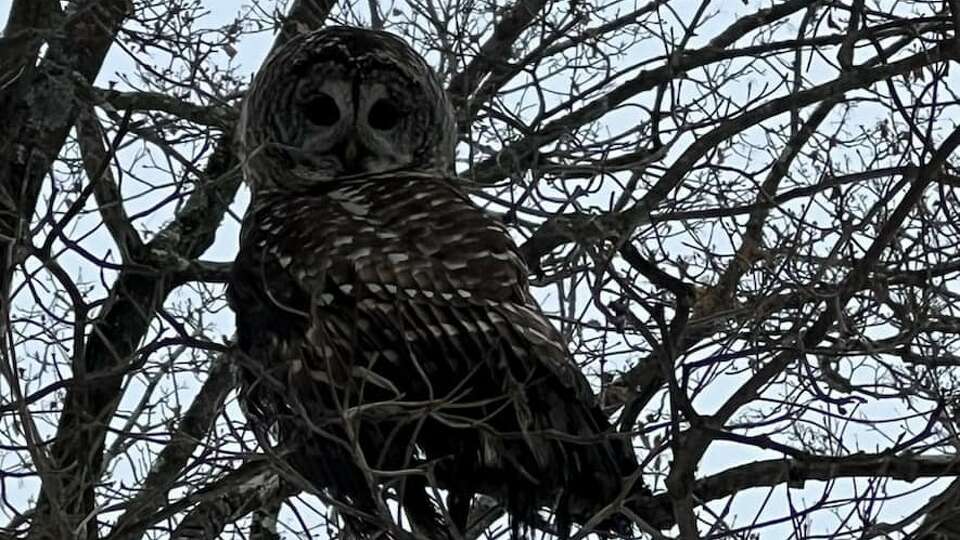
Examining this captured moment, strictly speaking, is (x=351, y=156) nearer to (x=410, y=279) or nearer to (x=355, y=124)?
(x=355, y=124)

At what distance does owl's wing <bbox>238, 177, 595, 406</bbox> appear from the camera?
13.0ft

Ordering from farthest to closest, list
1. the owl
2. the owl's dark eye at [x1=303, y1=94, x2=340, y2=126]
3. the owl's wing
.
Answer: the owl's dark eye at [x1=303, y1=94, x2=340, y2=126]
the owl's wing
the owl

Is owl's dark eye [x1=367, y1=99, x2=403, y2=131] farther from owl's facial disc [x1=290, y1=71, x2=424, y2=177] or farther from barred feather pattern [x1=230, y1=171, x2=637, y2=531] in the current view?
barred feather pattern [x1=230, y1=171, x2=637, y2=531]

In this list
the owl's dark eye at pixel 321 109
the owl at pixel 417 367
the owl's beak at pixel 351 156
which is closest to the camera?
the owl at pixel 417 367

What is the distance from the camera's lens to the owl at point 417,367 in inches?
152

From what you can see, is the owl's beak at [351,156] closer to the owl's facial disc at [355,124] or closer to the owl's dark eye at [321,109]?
the owl's facial disc at [355,124]

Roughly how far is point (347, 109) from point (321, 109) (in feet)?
0.48

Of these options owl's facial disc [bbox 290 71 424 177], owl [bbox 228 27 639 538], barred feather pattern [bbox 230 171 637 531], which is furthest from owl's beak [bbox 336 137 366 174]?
barred feather pattern [bbox 230 171 637 531]

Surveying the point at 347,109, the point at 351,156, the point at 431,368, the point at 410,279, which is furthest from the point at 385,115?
the point at 431,368

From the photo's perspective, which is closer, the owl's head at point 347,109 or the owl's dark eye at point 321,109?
the owl's head at point 347,109

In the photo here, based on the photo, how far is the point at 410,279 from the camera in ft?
13.4

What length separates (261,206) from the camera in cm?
497

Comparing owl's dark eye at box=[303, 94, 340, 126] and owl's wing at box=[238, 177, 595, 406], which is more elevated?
owl's dark eye at box=[303, 94, 340, 126]

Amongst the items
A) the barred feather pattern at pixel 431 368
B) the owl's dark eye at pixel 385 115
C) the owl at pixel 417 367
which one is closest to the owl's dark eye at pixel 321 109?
the owl's dark eye at pixel 385 115
